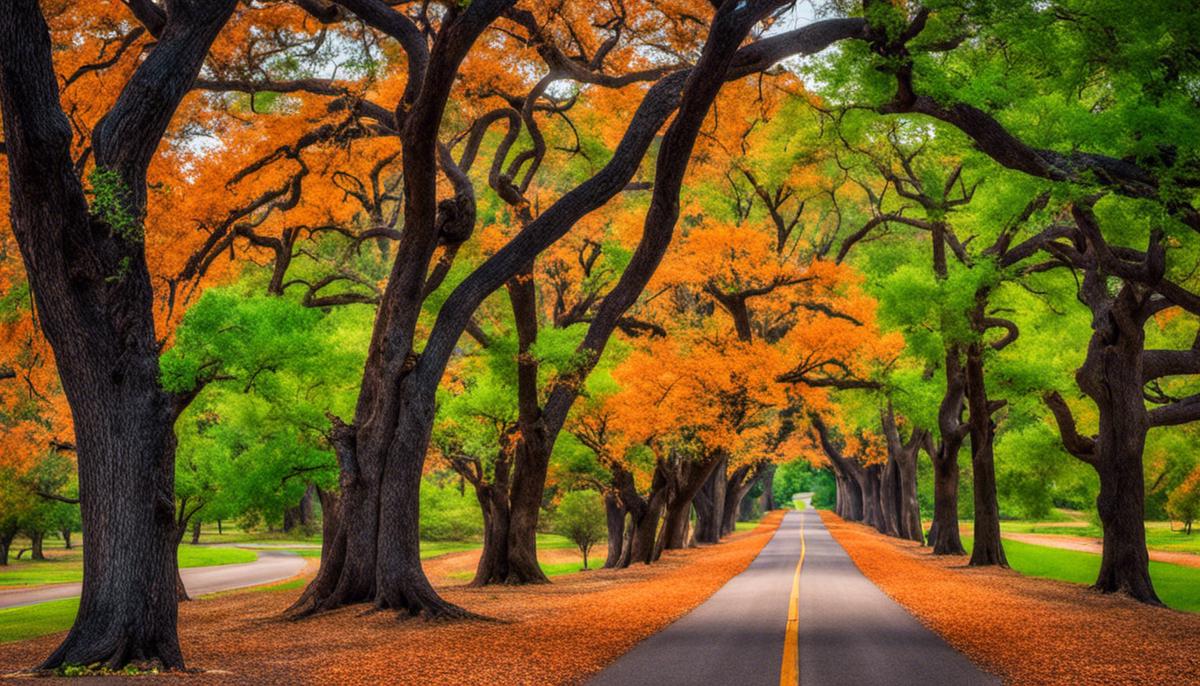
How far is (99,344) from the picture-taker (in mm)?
9289

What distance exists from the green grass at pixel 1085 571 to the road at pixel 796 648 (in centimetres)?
910

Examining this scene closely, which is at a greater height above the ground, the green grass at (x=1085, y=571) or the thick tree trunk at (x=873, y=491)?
the thick tree trunk at (x=873, y=491)

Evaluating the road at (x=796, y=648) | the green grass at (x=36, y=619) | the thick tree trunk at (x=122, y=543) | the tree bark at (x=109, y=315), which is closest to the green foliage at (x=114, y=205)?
the tree bark at (x=109, y=315)

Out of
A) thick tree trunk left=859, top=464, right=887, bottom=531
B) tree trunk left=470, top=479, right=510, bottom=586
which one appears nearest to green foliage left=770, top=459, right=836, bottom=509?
thick tree trunk left=859, top=464, right=887, bottom=531

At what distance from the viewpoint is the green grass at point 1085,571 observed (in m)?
22.6

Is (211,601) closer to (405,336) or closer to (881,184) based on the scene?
(405,336)

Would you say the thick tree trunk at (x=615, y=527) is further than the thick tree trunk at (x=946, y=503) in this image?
No

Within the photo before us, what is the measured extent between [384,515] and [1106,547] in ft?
47.6

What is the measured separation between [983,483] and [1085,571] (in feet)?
18.9

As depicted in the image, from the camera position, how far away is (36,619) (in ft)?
75.8

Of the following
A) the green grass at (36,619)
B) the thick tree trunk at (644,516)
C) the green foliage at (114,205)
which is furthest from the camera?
the thick tree trunk at (644,516)

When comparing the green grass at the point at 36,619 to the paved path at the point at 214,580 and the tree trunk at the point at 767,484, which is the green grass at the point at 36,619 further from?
the tree trunk at the point at 767,484

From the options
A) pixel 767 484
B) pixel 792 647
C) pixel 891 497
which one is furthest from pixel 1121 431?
pixel 767 484

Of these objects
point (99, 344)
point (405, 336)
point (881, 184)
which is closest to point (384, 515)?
point (405, 336)
